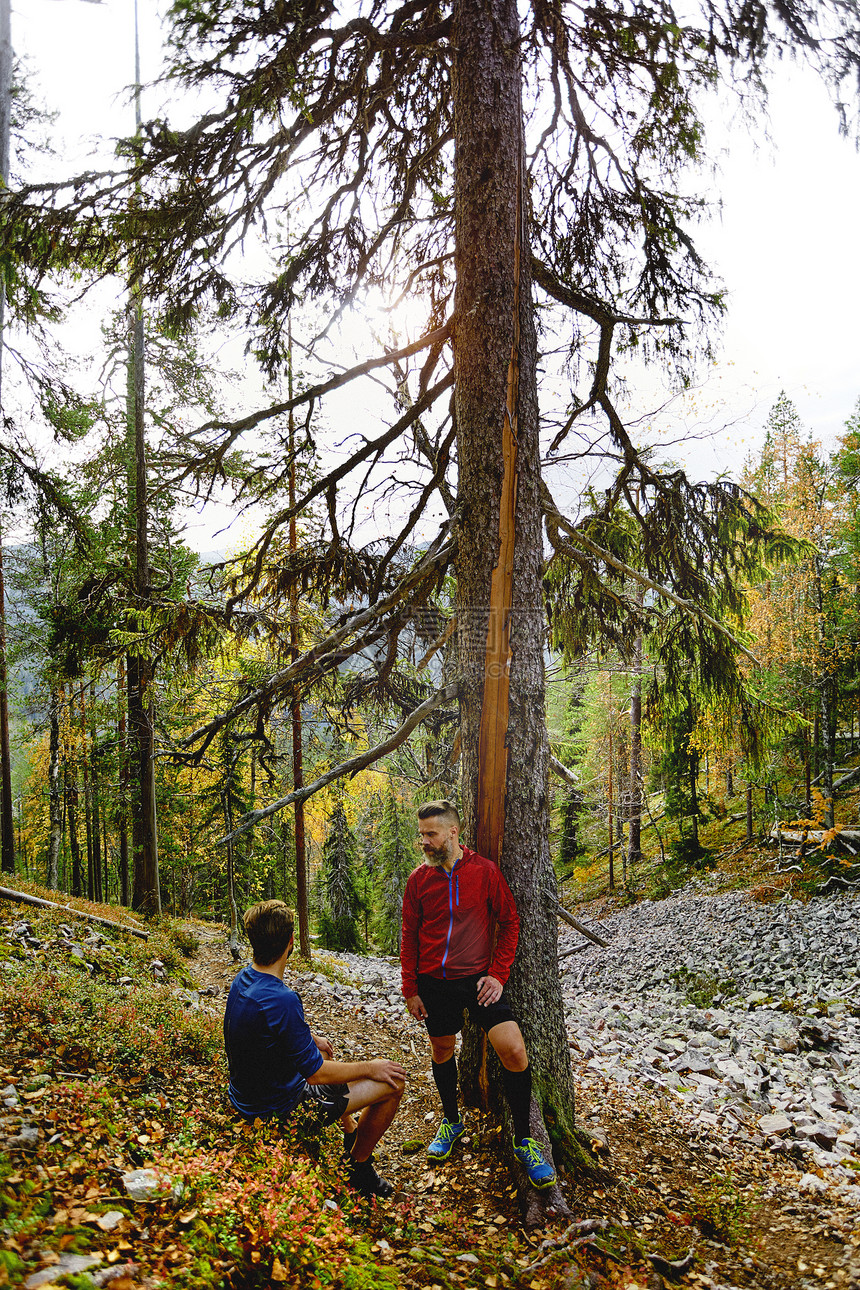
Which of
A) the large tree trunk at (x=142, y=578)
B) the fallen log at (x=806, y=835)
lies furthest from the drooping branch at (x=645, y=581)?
the fallen log at (x=806, y=835)

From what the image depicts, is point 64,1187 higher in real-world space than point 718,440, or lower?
lower

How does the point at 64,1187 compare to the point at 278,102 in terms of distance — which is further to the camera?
the point at 278,102

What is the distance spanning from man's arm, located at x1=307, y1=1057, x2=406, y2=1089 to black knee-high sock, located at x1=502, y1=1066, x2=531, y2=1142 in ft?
1.97

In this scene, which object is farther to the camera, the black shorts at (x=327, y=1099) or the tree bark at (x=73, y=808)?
the tree bark at (x=73, y=808)

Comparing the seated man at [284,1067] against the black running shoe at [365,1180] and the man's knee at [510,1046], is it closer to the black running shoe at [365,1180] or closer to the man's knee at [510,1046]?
the black running shoe at [365,1180]

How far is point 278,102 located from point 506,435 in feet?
10.2

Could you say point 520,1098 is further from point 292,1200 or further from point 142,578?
point 142,578

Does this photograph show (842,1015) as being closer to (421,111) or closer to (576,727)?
(421,111)

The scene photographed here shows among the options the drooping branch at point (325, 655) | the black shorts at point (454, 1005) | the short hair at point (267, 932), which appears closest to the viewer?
the short hair at point (267, 932)

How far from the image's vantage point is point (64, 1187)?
2346 mm

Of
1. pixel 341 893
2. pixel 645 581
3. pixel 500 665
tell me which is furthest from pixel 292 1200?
pixel 341 893

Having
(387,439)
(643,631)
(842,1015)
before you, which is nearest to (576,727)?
(842,1015)

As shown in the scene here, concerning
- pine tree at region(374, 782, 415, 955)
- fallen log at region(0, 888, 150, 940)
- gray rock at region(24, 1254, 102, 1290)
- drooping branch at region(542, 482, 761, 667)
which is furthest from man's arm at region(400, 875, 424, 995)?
pine tree at region(374, 782, 415, 955)

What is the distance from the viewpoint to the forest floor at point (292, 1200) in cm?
222
